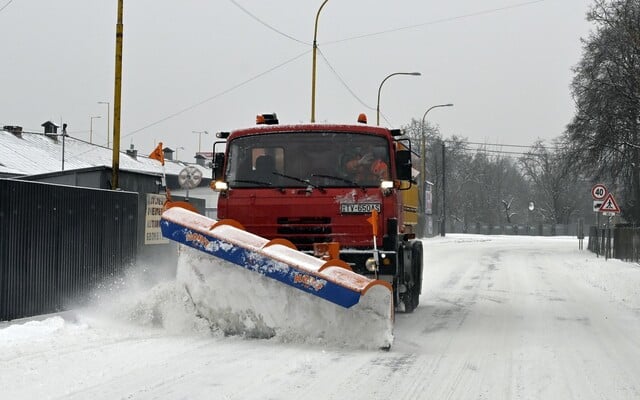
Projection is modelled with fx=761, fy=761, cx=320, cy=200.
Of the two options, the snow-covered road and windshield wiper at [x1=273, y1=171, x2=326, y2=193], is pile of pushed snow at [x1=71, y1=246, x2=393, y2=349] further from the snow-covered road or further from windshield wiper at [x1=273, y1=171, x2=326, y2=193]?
windshield wiper at [x1=273, y1=171, x2=326, y2=193]

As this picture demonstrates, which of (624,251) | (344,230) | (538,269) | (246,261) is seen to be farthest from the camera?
(624,251)

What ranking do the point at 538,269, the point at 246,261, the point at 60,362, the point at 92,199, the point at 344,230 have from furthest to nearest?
1. the point at 538,269
2. the point at 92,199
3. the point at 344,230
4. the point at 246,261
5. the point at 60,362

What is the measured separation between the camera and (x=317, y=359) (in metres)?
7.38

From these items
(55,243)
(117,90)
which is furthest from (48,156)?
(55,243)

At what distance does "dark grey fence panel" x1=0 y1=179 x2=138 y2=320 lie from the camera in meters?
9.92

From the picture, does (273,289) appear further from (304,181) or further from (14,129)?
(14,129)

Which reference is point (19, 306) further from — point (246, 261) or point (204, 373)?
point (204, 373)

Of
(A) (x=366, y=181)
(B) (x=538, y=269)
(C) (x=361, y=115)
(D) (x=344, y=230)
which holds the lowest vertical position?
(B) (x=538, y=269)

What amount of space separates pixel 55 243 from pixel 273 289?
443 centimetres

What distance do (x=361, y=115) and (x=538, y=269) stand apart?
1677 cm

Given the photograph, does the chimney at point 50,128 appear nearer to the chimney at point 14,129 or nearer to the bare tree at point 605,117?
the chimney at point 14,129

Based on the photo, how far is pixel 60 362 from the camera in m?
7.11

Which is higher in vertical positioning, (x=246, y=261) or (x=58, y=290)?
(x=246, y=261)

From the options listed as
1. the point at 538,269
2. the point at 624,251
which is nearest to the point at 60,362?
the point at 538,269
